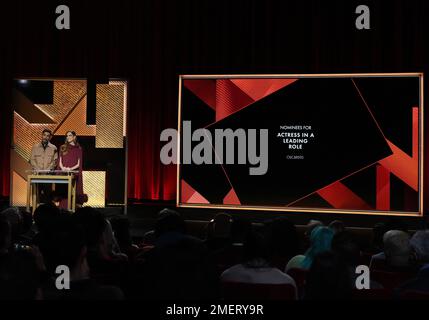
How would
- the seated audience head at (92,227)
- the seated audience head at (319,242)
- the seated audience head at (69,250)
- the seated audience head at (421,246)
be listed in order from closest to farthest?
the seated audience head at (69,250)
the seated audience head at (319,242)
the seated audience head at (92,227)
the seated audience head at (421,246)

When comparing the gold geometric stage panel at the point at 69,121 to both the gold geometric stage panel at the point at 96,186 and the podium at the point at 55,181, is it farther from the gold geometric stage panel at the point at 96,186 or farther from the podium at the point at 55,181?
the podium at the point at 55,181

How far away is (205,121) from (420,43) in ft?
10.1

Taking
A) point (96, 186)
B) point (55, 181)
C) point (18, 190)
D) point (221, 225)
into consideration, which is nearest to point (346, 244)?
point (221, 225)

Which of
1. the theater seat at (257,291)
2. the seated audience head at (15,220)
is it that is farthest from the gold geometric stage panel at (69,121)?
the theater seat at (257,291)

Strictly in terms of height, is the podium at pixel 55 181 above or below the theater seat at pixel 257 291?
above

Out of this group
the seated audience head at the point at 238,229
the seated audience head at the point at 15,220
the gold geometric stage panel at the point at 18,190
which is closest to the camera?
the seated audience head at the point at 15,220

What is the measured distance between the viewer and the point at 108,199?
8.22 metres

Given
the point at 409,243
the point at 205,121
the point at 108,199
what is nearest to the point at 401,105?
the point at 205,121

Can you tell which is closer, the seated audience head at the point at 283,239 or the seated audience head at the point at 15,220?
the seated audience head at the point at 283,239

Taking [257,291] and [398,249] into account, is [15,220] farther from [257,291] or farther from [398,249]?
[398,249]

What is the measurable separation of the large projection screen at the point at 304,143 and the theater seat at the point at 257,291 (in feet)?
18.0

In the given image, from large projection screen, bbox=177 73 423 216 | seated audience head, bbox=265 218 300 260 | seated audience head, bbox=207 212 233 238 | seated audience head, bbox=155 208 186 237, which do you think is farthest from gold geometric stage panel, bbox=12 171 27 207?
seated audience head, bbox=265 218 300 260

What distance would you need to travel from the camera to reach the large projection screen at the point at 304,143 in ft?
25.2
